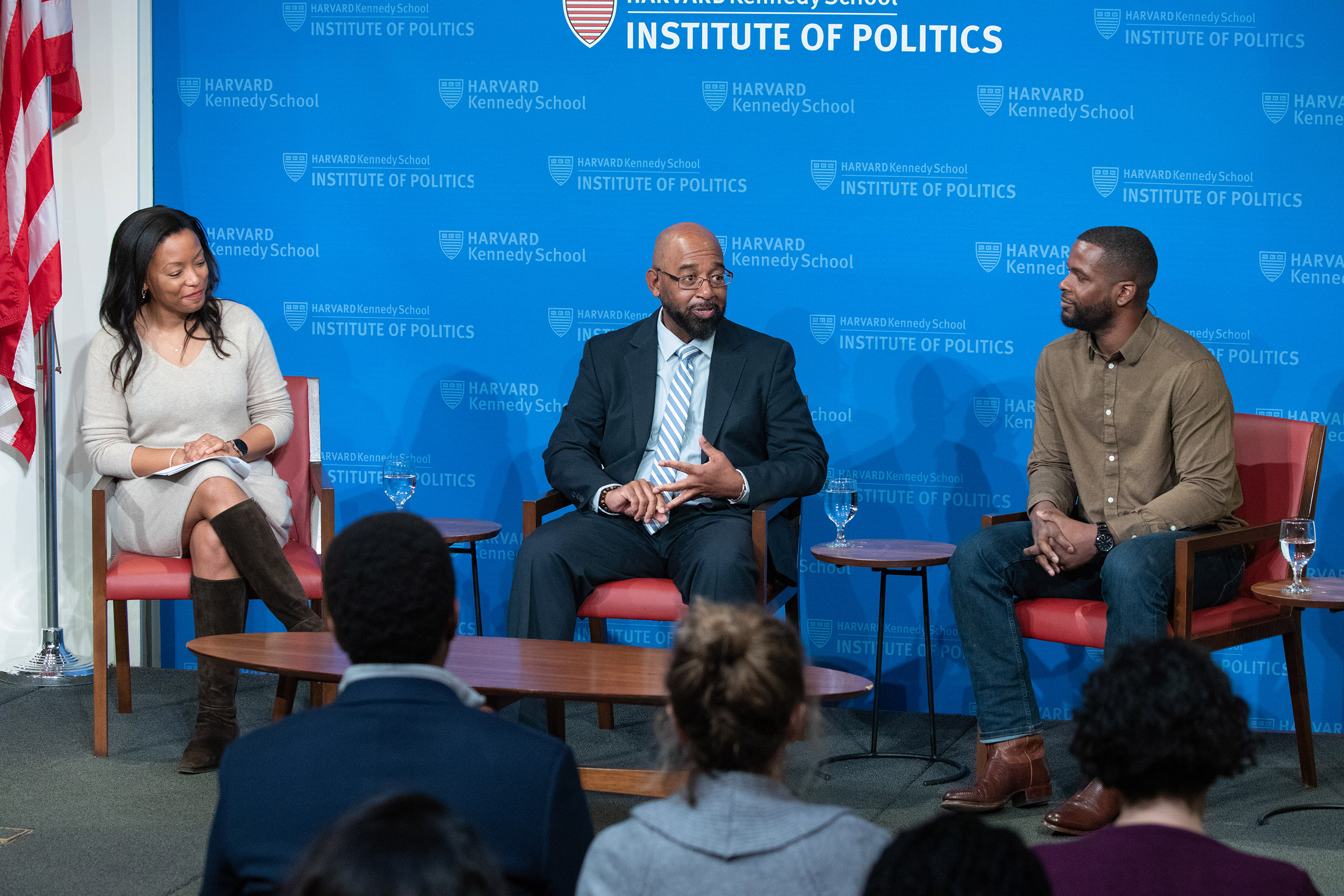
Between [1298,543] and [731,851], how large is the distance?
2.26 m

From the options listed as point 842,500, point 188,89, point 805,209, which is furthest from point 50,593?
point 805,209

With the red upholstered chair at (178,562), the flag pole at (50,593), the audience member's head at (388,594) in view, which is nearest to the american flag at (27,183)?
the flag pole at (50,593)

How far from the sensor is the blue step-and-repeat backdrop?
4008mm

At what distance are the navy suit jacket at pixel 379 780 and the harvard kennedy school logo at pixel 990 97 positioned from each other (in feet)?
10.6

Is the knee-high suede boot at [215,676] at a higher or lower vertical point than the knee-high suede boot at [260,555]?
lower

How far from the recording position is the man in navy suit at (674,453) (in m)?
3.42

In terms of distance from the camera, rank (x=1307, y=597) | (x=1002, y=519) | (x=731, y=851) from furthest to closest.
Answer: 1. (x=1002, y=519)
2. (x=1307, y=597)
3. (x=731, y=851)

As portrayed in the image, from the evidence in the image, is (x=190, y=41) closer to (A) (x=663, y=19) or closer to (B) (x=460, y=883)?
(A) (x=663, y=19)

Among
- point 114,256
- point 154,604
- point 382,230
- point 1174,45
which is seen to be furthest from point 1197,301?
point 154,604

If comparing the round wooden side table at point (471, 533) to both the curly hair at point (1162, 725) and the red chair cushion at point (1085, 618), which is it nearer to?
the red chair cushion at point (1085, 618)

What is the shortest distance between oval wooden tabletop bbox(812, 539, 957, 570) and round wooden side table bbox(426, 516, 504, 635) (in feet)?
3.29

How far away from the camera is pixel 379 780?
135 centimetres

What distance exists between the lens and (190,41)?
177 inches

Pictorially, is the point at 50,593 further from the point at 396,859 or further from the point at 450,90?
the point at 396,859
